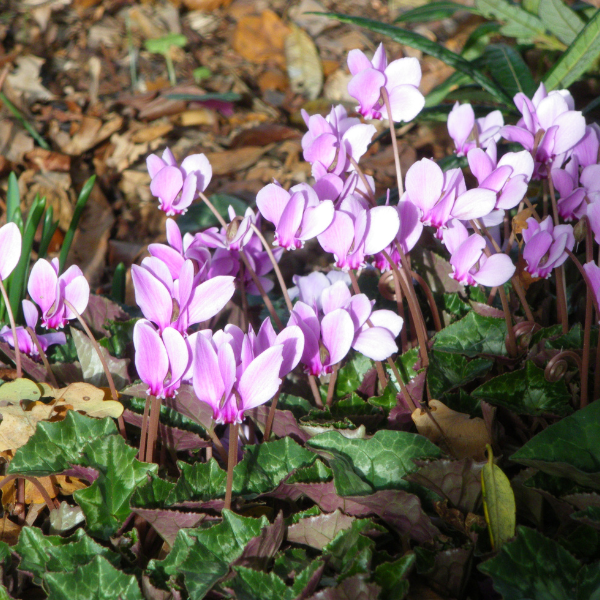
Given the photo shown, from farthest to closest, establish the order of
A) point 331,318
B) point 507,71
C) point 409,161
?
point 409,161 → point 507,71 → point 331,318

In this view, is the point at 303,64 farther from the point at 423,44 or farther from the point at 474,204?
the point at 474,204

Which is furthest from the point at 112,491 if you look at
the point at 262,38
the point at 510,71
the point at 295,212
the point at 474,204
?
the point at 262,38

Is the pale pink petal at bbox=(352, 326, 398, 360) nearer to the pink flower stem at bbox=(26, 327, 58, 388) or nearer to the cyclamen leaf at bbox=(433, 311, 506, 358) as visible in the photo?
the cyclamen leaf at bbox=(433, 311, 506, 358)

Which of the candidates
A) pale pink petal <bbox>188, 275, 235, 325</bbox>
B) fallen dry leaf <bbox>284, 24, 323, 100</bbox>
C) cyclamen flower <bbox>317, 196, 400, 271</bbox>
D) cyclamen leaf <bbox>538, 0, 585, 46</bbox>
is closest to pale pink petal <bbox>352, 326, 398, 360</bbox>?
cyclamen flower <bbox>317, 196, 400, 271</bbox>

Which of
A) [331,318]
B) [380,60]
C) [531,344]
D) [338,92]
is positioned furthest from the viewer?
[338,92]

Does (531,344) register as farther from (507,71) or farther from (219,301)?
(507,71)

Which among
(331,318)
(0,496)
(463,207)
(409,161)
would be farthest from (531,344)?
(409,161)
